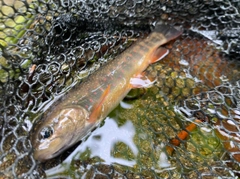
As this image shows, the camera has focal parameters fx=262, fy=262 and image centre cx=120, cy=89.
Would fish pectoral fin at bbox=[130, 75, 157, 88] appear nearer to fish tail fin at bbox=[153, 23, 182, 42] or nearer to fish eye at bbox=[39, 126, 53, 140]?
fish tail fin at bbox=[153, 23, 182, 42]

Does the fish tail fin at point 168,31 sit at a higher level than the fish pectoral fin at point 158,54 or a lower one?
higher

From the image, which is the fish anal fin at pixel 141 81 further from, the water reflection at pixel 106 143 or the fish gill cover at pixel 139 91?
the water reflection at pixel 106 143

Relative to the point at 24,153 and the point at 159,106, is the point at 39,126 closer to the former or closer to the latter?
the point at 24,153

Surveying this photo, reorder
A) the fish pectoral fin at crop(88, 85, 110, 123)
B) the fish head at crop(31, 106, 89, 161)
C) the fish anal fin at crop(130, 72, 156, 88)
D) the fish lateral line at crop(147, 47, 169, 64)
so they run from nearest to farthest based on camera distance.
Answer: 1. the fish head at crop(31, 106, 89, 161)
2. the fish pectoral fin at crop(88, 85, 110, 123)
3. the fish anal fin at crop(130, 72, 156, 88)
4. the fish lateral line at crop(147, 47, 169, 64)

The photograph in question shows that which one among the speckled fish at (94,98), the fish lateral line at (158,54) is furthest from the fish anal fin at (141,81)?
the fish lateral line at (158,54)

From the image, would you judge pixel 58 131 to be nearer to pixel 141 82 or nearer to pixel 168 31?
pixel 141 82

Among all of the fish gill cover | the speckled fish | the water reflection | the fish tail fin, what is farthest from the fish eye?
the fish tail fin

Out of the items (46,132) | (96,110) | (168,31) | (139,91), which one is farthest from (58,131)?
(168,31)

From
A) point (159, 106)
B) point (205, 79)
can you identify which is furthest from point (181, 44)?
point (159, 106)
